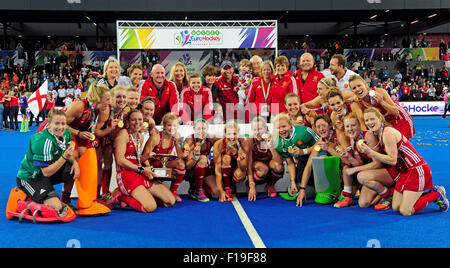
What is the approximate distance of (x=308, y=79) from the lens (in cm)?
677

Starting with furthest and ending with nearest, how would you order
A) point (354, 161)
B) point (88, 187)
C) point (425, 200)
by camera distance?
1. point (354, 161)
2. point (88, 187)
3. point (425, 200)

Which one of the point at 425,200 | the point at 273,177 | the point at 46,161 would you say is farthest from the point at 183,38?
the point at 425,200

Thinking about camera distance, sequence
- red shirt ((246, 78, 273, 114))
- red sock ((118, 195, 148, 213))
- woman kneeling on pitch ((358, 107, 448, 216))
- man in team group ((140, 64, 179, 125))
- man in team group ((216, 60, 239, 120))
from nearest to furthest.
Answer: woman kneeling on pitch ((358, 107, 448, 216)) < red sock ((118, 195, 148, 213)) < man in team group ((140, 64, 179, 125)) < red shirt ((246, 78, 273, 114)) < man in team group ((216, 60, 239, 120))

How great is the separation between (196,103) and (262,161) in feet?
5.66

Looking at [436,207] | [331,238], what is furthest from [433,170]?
[331,238]

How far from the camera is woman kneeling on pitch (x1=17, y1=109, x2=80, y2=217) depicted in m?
4.40

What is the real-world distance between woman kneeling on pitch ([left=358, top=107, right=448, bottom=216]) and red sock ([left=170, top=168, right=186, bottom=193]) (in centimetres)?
235

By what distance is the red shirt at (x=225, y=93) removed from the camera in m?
7.71

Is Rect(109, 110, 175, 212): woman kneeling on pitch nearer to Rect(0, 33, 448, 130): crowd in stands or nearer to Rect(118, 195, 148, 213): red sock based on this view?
Rect(118, 195, 148, 213): red sock

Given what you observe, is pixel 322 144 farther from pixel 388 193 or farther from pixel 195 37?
pixel 195 37

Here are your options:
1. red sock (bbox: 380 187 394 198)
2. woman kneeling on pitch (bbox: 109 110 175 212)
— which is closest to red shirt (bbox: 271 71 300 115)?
red sock (bbox: 380 187 394 198)
